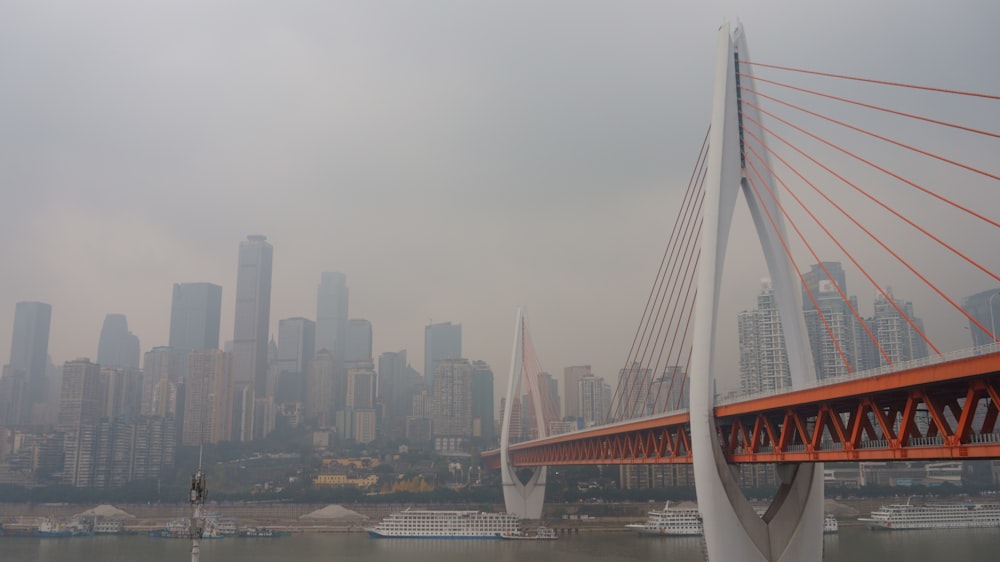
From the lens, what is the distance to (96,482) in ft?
189

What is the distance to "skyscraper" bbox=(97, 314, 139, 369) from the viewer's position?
305 feet

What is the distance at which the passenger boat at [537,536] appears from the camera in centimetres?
3747

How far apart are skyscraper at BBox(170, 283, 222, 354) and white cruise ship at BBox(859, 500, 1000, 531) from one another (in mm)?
75354

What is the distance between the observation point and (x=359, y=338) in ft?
369

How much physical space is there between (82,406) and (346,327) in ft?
165

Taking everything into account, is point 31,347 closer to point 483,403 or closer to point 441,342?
point 483,403

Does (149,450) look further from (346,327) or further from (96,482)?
(346,327)

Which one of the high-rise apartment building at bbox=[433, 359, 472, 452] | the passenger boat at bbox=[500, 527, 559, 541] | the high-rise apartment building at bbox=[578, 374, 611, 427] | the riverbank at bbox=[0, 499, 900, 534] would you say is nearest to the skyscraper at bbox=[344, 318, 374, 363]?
the high-rise apartment building at bbox=[433, 359, 472, 452]

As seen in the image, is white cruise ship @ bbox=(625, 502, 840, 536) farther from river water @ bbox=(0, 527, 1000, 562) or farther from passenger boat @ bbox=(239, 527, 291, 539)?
passenger boat @ bbox=(239, 527, 291, 539)

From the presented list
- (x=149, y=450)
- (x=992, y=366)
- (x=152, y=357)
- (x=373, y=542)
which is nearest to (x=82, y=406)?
(x=149, y=450)

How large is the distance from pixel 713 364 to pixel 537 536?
24.4 m

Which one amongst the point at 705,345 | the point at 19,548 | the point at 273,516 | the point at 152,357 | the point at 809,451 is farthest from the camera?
the point at 152,357

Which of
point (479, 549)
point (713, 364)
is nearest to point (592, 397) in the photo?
point (479, 549)

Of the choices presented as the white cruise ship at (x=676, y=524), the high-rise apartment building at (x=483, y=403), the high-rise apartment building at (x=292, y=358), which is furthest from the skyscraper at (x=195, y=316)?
the white cruise ship at (x=676, y=524)
